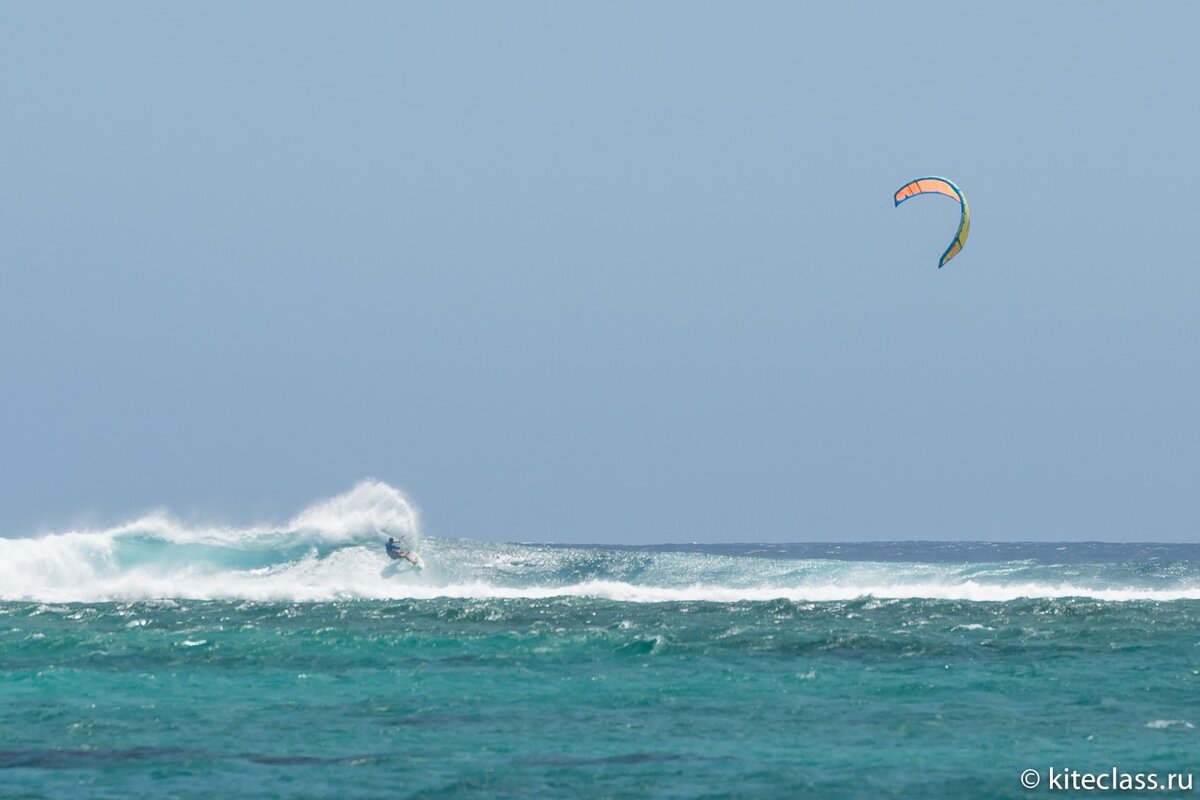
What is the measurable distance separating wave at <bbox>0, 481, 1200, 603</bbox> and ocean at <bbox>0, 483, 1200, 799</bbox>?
6.56 ft

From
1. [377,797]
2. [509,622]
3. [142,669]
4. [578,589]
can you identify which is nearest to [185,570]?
[578,589]

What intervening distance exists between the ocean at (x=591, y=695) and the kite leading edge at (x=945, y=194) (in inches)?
325

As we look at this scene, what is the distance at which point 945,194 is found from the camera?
3488 cm

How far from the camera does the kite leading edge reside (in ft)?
111

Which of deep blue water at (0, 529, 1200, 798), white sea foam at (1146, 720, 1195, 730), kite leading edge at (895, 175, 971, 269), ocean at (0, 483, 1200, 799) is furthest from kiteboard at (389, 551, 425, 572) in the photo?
white sea foam at (1146, 720, 1195, 730)

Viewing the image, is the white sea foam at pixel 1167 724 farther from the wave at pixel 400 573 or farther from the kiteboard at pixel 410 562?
the kiteboard at pixel 410 562

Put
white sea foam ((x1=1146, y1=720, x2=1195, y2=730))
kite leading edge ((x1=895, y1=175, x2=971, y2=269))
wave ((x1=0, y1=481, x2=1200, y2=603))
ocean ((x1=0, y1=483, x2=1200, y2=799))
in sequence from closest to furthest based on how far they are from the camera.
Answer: ocean ((x1=0, y1=483, x2=1200, y2=799)), white sea foam ((x1=1146, y1=720, x2=1195, y2=730)), kite leading edge ((x1=895, y1=175, x2=971, y2=269)), wave ((x1=0, y1=481, x2=1200, y2=603))

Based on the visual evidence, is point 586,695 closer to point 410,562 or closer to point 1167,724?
point 1167,724

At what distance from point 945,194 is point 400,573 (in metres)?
21.6

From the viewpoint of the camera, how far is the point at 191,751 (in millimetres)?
16344

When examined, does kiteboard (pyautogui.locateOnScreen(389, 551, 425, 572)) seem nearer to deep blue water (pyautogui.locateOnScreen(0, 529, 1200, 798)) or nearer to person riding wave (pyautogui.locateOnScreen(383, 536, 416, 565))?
person riding wave (pyautogui.locateOnScreen(383, 536, 416, 565))

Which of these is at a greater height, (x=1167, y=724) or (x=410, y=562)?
(x=410, y=562)

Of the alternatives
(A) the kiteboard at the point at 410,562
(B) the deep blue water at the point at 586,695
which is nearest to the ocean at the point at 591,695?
(B) the deep blue water at the point at 586,695

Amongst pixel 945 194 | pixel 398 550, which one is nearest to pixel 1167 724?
pixel 945 194
